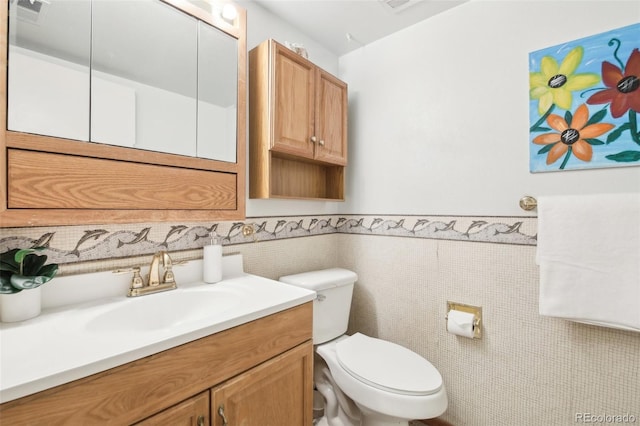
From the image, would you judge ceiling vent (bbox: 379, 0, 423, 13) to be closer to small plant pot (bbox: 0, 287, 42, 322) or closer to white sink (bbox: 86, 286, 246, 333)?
white sink (bbox: 86, 286, 246, 333)

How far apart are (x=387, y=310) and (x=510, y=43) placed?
1549mm

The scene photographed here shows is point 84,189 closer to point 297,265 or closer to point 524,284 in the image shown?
point 297,265

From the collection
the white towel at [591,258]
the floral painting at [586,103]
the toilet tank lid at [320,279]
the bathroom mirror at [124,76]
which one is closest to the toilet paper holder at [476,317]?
the white towel at [591,258]

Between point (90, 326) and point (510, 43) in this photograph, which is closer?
point (90, 326)

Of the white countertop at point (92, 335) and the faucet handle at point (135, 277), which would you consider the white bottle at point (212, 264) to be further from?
the faucet handle at point (135, 277)

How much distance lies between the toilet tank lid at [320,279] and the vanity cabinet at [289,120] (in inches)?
17.9

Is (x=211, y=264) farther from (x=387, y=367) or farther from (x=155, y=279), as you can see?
(x=387, y=367)

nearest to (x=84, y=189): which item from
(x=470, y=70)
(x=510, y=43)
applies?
(x=470, y=70)

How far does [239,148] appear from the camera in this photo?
129 cm

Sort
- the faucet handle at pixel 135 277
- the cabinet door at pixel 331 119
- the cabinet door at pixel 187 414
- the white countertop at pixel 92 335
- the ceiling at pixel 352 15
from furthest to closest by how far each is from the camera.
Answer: the cabinet door at pixel 331 119 < the ceiling at pixel 352 15 < the faucet handle at pixel 135 277 < the cabinet door at pixel 187 414 < the white countertop at pixel 92 335

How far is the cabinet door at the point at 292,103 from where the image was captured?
1.37 m

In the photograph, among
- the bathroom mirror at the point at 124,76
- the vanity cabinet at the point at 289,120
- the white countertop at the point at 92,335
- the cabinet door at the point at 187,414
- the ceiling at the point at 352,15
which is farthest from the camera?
the ceiling at the point at 352,15

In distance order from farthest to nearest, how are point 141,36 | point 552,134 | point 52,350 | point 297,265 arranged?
point 297,265, point 552,134, point 141,36, point 52,350

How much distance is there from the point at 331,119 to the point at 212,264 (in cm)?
105
